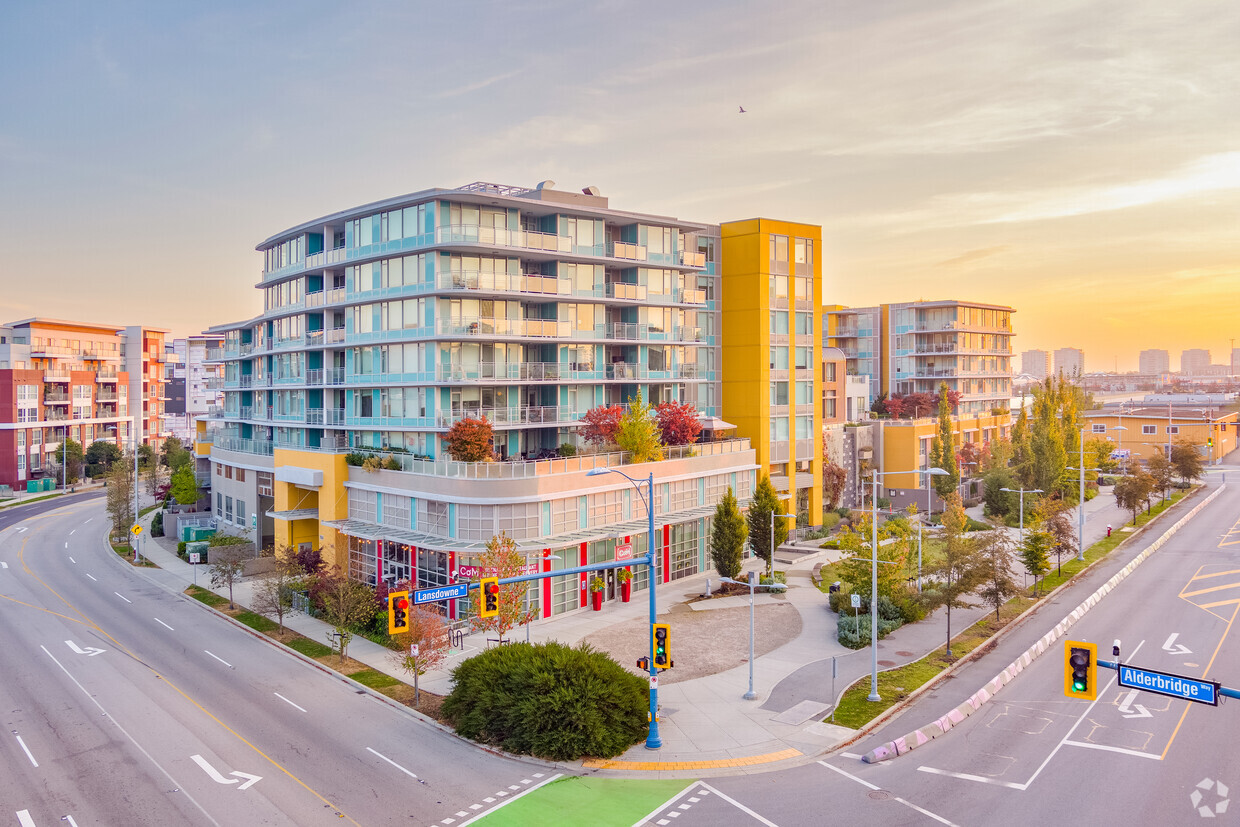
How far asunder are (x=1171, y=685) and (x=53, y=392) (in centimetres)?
11141

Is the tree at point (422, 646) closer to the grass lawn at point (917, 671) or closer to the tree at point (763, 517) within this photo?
the grass lawn at point (917, 671)

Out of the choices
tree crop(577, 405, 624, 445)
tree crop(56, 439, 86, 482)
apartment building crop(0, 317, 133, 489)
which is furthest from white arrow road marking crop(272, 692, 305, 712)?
tree crop(56, 439, 86, 482)

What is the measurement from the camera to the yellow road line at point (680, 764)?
25203 millimetres

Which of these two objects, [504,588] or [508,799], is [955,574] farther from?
[508,799]

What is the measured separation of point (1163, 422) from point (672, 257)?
276 ft

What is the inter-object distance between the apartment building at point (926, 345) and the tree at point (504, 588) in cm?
6659

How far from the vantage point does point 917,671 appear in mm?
33500

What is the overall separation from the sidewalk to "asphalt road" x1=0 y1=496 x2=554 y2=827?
11.7ft

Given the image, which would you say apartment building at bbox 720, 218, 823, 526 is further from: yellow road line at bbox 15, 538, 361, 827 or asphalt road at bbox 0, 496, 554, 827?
yellow road line at bbox 15, 538, 361, 827

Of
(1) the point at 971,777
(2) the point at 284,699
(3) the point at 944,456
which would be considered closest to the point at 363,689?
(2) the point at 284,699

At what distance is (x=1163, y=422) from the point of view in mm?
106875

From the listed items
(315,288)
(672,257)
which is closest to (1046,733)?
(672,257)

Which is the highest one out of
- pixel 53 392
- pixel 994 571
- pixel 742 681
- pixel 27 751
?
pixel 53 392

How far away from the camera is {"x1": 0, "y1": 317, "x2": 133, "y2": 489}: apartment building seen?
90.4 meters
